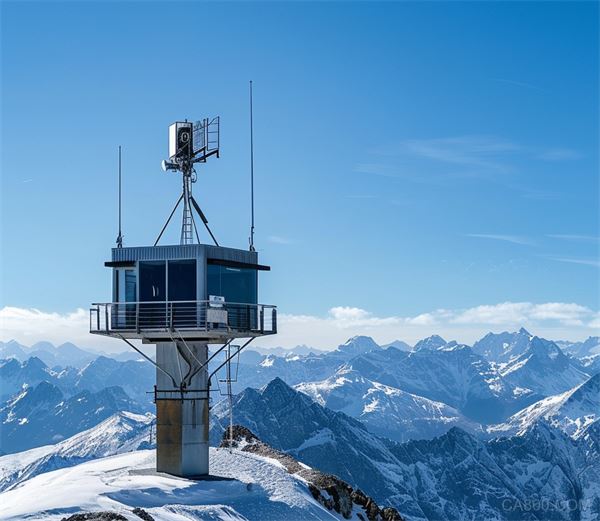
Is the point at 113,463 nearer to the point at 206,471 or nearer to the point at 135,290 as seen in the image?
the point at 206,471

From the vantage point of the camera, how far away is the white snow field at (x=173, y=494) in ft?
138

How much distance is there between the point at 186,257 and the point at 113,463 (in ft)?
44.5

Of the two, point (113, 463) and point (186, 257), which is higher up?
point (186, 257)

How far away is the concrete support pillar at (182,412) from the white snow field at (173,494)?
47.5 inches

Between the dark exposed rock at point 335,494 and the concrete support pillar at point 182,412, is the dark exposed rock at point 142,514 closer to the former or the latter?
the dark exposed rock at point 335,494

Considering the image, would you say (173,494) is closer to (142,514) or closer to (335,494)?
(142,514)

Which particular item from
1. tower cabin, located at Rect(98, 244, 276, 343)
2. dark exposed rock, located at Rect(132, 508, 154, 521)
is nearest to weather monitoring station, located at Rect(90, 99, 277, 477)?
tower cabin, located at Rect(98, 244, 276, 343)

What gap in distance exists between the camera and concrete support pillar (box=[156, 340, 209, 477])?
2162 inches

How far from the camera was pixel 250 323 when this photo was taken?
56.2 metres

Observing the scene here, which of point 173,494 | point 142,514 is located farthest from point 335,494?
point 142,514

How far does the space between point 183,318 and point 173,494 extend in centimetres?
977

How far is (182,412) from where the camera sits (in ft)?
182

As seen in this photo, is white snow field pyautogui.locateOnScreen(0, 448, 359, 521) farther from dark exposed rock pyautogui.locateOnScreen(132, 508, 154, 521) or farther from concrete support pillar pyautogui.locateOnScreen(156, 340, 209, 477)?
concrete support pillar pyautogui.locateOnScreen(156, 340, 209, 477)

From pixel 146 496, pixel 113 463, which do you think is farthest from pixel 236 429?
pixel 146 496
